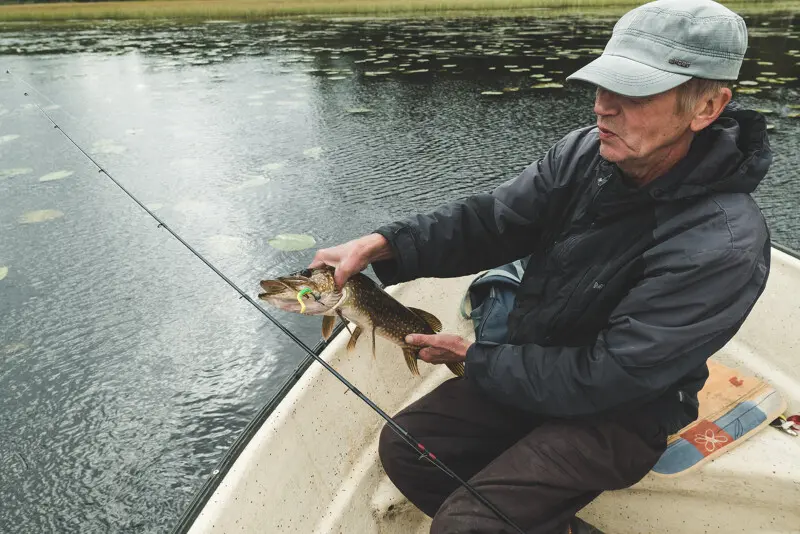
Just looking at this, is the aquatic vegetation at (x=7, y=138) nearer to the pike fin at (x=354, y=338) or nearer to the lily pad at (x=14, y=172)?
the lily pad at (x=14, y=172)

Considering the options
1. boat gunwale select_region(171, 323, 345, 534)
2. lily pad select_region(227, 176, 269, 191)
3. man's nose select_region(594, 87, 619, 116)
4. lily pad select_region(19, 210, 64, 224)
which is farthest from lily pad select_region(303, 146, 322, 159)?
man's nose select_region(594, 87, 619, 116)

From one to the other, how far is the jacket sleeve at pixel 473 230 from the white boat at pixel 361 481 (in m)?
0.47

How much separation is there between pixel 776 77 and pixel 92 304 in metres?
10.0

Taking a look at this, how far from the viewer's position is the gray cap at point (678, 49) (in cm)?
133

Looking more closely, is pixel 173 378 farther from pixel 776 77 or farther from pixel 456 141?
pixel 776 77

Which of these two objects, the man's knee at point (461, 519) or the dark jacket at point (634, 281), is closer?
the dark jacket at point (634, 281)

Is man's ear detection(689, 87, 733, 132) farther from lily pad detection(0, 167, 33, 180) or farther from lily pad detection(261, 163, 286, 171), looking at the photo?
lily pad detection(0, 167, 33, 180)

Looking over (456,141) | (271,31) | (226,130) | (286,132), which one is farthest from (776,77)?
(271,31)

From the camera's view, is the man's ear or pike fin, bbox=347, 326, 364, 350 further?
pike fin, bbox=347, 326, 364, 350

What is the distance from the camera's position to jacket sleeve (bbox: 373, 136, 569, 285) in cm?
187

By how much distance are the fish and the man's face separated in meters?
0.83

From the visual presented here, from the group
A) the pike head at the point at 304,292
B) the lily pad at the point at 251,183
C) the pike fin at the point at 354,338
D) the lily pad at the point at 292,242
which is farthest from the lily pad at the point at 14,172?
the pike head at the point at 304,292

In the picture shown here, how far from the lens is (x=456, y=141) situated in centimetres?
679

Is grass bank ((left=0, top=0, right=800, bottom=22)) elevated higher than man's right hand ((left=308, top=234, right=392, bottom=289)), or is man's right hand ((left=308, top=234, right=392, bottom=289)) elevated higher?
grass bank ((left=0, top=0, right=800, bottom=22))
